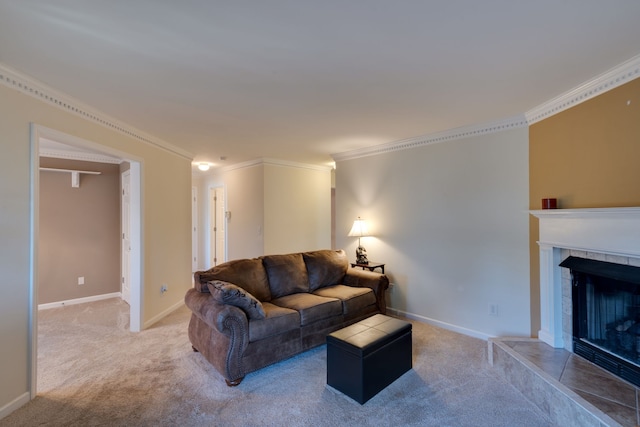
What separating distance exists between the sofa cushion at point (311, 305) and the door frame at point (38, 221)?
1.77 m

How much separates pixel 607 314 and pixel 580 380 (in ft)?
2.10

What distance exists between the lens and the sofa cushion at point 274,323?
2609mm

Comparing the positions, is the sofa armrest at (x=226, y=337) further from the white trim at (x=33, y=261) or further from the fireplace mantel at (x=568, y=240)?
the fireplace mantel at (x=568, y=240)

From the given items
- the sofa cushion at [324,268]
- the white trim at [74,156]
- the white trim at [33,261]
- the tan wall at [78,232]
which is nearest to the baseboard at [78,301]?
the tan wall at [78,232]

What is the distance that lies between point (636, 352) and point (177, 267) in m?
5.03

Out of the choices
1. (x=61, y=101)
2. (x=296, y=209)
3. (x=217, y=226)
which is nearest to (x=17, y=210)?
(x=61, y=101)

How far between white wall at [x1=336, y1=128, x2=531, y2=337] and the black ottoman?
1317mm

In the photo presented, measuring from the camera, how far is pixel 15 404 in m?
2.15

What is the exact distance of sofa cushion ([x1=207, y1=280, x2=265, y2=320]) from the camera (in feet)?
8.37

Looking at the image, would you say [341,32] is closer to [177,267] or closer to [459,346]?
[459,346]

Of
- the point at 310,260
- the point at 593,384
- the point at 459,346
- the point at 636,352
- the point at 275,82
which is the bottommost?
the point at 459,346

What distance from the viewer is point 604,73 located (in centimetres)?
220

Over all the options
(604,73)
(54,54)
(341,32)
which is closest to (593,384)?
(604,73)

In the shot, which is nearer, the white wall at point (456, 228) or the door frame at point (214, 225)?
the white wall at point (456, 228)
